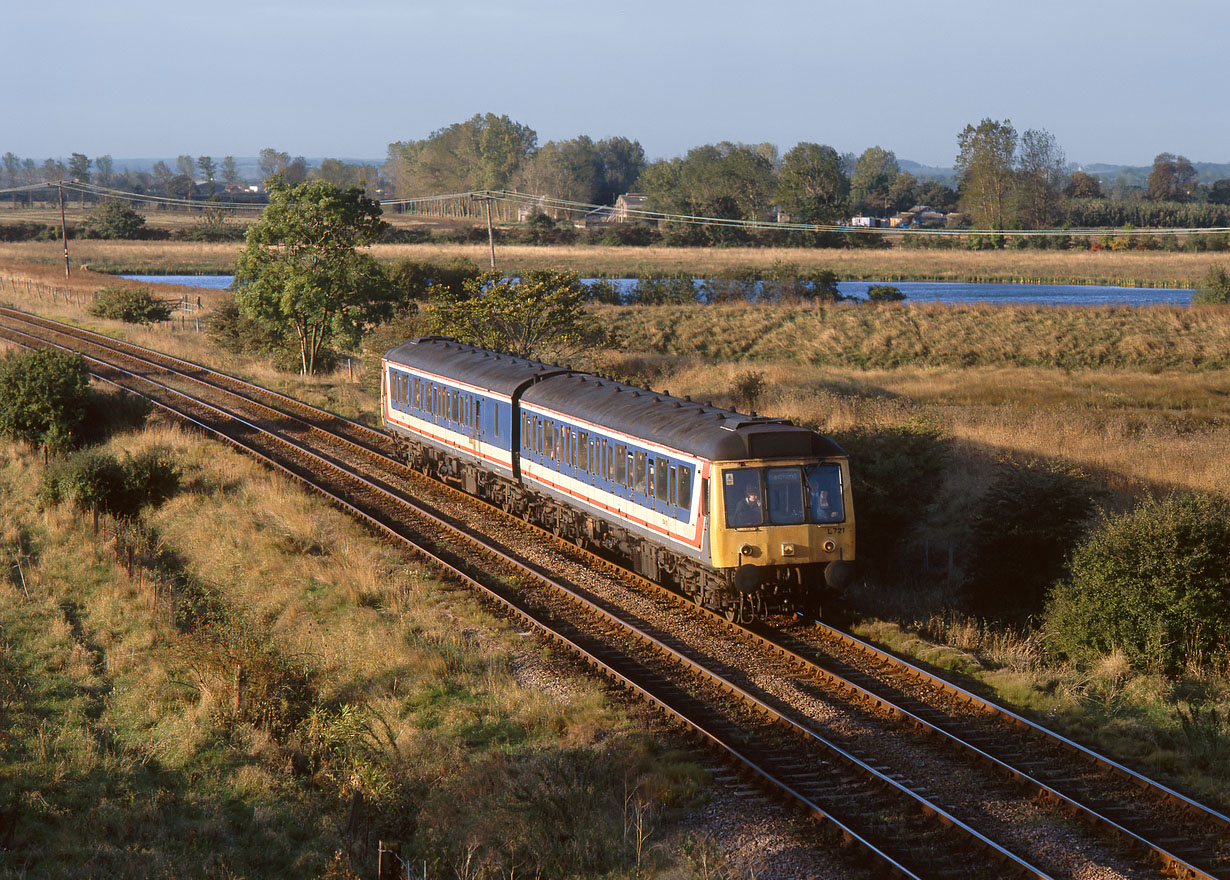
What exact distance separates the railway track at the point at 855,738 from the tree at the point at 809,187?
99.4 meters

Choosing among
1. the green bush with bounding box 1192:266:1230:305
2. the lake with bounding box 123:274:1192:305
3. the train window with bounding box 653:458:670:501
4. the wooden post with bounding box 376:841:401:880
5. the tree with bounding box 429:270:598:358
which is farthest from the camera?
the lake with bounding box 123:274:1192:305

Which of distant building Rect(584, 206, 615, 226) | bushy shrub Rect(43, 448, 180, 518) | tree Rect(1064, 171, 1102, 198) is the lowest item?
bushy shrub Rect(43, 448, 180, 518)

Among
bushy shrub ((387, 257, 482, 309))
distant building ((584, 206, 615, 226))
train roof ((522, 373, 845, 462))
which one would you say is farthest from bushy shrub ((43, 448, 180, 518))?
distant building ((584, 206, 615, 226))

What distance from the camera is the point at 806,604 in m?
17.8

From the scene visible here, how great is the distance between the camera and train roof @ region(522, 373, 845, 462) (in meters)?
16.7

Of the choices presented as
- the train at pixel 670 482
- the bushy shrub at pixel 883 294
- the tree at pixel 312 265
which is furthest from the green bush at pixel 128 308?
the train at pixel 670 482

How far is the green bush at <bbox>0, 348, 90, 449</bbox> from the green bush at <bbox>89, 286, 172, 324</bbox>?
27.9m

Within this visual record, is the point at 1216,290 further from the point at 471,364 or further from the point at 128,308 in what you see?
the point at 128,308

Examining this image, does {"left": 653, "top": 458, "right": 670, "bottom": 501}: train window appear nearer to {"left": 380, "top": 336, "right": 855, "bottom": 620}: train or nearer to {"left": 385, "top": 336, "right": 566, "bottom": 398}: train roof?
{"left": 380, "top": 336, "right": 855, "bottom": 620}: train

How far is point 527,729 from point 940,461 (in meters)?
13.2

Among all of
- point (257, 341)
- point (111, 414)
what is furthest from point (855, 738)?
point (257, 341)

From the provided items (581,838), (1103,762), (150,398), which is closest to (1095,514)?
(1103,762)

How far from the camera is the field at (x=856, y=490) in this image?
13750 millimetres

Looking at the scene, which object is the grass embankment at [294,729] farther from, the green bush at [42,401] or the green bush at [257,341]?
the green bush at [257,341]
